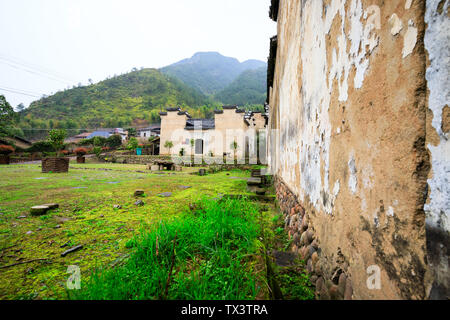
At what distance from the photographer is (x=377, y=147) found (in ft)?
2.45

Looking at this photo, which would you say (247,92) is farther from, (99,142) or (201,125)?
(99,142)

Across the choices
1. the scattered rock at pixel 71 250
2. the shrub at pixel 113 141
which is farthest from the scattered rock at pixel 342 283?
the shrub at pixel 113 141

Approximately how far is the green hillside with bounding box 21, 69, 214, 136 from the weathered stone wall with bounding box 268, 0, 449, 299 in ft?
141

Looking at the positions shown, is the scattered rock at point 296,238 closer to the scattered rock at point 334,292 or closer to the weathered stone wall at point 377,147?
the weathered stone wall at point 377,147

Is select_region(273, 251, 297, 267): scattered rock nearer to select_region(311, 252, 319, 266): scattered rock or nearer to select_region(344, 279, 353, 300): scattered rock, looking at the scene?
select_region(311, 252, 319, 266): scattered rock

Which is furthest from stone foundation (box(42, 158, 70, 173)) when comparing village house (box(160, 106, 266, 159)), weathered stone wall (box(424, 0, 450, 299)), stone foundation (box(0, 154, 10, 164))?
village house (box(160, 106, 266, 159))

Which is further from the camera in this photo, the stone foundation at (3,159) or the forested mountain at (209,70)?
the forested mountain at (209,70)

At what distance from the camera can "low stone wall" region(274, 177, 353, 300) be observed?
978 millimetres

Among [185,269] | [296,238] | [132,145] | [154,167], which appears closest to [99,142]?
[132,145]

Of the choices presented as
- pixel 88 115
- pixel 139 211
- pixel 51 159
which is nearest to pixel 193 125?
pixel 51 159

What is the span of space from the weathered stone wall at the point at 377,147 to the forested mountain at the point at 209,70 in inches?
3480

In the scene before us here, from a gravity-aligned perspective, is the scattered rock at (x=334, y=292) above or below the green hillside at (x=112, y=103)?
below

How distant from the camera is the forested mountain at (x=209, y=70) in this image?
90.9 metres

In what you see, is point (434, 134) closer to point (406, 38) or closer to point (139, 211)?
point (406, 38)
